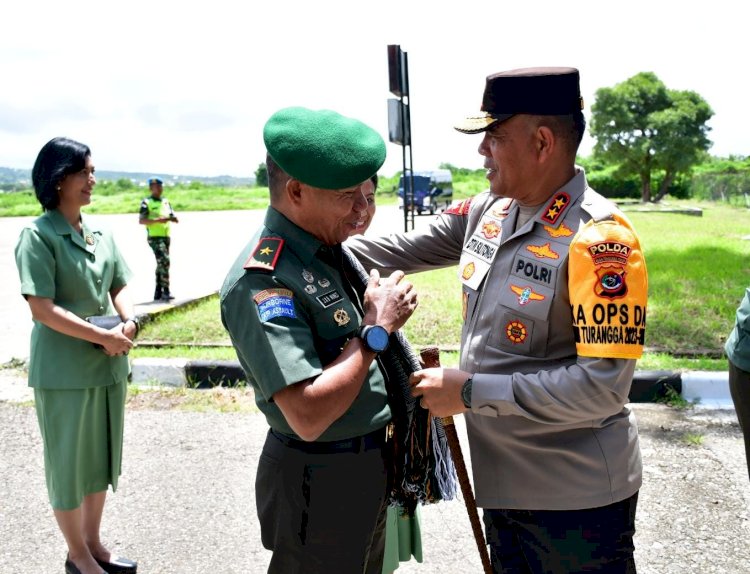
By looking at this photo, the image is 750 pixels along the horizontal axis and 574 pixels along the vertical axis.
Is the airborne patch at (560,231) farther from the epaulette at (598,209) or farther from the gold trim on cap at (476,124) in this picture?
the gold trim on cap at (476,124)

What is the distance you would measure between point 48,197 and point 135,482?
180 centimetres

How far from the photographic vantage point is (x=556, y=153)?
189 cm

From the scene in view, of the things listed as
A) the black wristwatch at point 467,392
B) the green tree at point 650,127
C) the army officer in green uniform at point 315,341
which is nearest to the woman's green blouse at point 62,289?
the army officer in green uniform at point 315,341

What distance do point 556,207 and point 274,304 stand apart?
800 mm

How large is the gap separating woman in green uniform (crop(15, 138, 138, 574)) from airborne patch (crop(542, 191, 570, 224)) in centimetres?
A: 200

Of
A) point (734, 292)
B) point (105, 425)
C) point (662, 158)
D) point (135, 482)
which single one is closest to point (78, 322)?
point (105, 425)

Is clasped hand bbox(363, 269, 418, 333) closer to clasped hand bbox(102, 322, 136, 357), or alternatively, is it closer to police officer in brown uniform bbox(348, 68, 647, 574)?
police officer in brown uniform bbox(348, 68, 647, 574)

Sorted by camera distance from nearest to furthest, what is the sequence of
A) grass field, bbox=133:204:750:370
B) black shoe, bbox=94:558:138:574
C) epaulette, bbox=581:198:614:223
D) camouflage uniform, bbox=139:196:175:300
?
epaulette, bbox=581:198:614:223, black shoe, bbox=94:558:138:574, grass field, bbox=133:204:750:370, camouflage uniform, bbox=139:196:175:300

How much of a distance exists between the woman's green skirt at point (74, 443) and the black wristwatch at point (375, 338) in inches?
73.6

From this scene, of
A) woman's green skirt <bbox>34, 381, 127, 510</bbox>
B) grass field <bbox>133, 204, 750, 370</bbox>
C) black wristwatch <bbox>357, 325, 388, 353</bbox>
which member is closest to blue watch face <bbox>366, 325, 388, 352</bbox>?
black wristwatch <bbox>357, 325, 388, 353</bbox>

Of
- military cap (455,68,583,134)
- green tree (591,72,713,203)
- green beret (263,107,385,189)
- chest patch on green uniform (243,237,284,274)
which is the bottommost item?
chest patch on green uniform (243,237,284,274)

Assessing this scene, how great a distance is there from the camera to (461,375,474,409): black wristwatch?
5.99 ft

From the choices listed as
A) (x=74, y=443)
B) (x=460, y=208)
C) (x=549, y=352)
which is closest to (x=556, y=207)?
(x=549, y=352)

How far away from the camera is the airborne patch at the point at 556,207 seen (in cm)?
188
